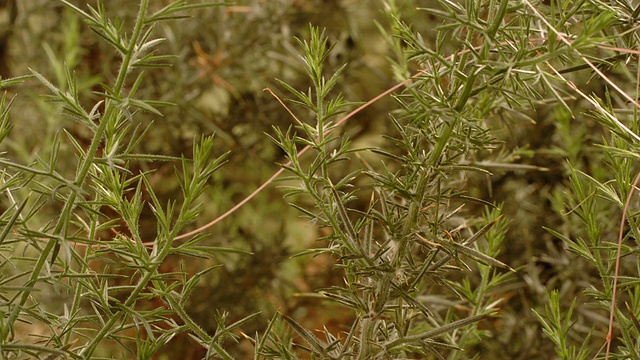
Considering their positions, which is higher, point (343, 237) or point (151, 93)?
point (343, 237)

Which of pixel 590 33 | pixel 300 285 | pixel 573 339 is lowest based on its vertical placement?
pixel 300 285

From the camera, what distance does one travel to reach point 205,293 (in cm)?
88

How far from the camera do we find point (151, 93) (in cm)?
92

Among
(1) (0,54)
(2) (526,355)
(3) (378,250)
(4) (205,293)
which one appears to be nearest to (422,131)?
(3) (378,250)

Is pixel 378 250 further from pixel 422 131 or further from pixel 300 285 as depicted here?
pixel 300 285

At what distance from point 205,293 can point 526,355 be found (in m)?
0.42

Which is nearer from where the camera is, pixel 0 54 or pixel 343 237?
pixel 343 237

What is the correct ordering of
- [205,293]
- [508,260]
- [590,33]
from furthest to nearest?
[205,293] < [508,260] < [590,33]

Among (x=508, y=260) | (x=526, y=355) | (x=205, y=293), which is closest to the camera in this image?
(x=526, y=355)

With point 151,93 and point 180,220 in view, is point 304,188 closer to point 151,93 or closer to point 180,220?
point 180,220

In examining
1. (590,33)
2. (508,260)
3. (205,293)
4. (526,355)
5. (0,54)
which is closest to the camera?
(590,33)

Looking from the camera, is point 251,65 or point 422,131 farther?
point 251,65

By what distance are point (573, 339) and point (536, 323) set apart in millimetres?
39

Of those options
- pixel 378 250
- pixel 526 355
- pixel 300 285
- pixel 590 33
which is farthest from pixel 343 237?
pixel 300 285
